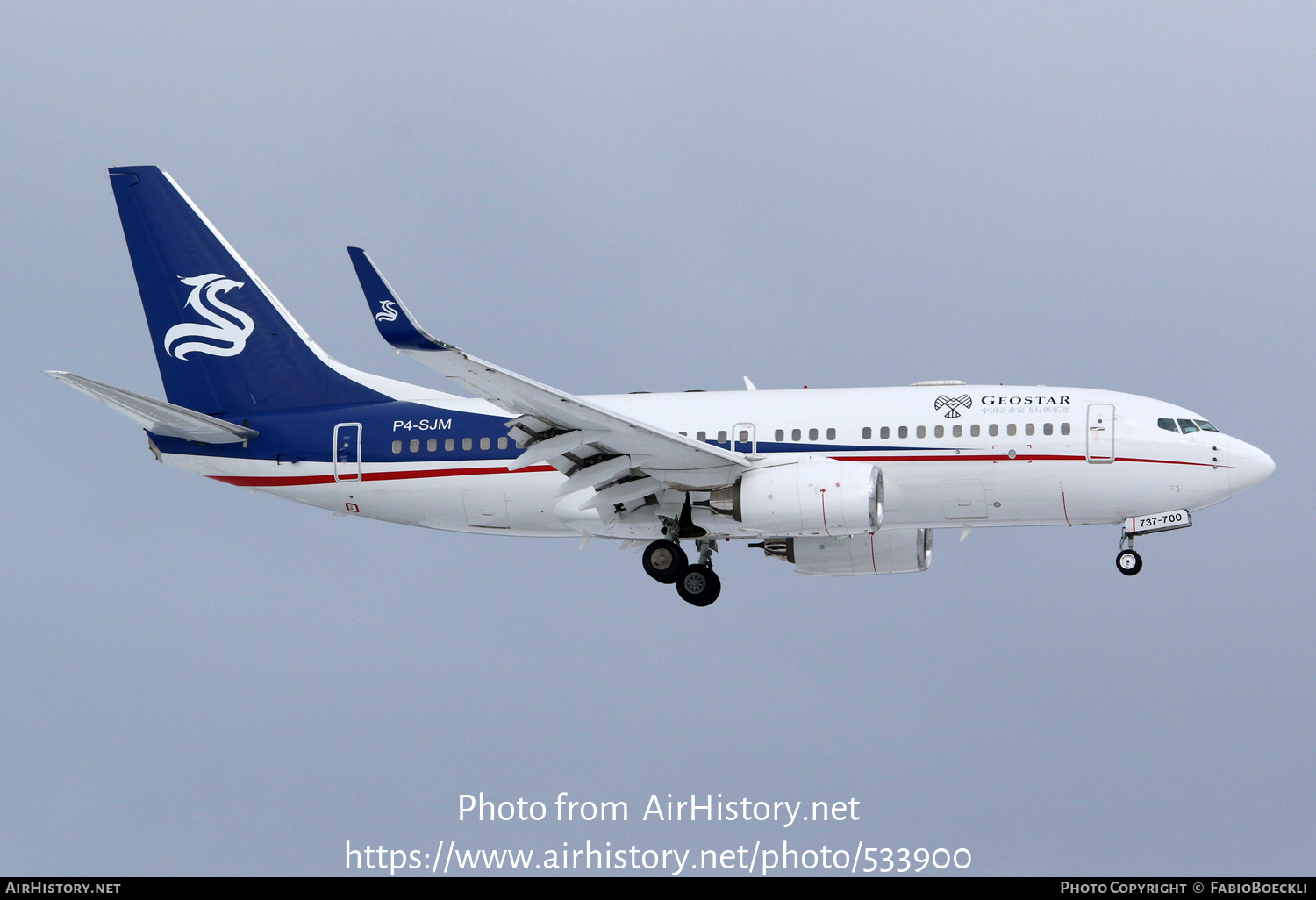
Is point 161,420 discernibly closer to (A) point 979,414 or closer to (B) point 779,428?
(B) point 779,428

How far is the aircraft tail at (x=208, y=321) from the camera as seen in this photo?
39.9 metres

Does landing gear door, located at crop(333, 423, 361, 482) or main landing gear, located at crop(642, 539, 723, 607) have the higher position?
landing gear door, located at crop(333, 423, 361, 482)

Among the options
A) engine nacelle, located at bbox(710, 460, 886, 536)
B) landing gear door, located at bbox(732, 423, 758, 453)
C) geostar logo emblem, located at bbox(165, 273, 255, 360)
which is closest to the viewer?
engine nacelle, located at bbox(710, 460, 886, 536)

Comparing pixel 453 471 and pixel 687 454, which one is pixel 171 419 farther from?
pixel 687 454

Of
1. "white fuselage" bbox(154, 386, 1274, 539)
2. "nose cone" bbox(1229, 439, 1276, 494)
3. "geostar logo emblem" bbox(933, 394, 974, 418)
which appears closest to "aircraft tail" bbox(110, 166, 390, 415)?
"white fuselage" bbox(154, 386, 1274, 539)

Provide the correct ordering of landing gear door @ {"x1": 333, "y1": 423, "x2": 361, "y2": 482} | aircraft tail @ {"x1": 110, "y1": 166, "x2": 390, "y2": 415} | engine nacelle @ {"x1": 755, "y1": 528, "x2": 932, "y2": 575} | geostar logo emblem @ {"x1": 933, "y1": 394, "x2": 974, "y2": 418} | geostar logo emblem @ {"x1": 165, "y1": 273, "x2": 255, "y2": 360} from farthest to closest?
geostar logo emblem @ {"x1": 165, "y1": 273, "x2": 255, "y2": 360} < aircraft tail @ {"x1": 110, "y1": 166, "x2": 390, "y2": 415} < engine nacelle @ {"x1": 755, "y1": 528, "x2": 932, "y2": 575} < landing gear door @ {"x1": 333, "y1": 423, "x2": 361, "y2": 482} < geostar logo emblem @ {"x1": 933, "y1": 394, "x2": 974, "y2": 418}

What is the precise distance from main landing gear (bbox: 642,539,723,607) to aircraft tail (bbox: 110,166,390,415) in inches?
343

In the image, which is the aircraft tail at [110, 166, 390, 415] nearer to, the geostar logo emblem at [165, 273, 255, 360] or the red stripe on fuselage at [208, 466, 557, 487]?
the geostar logo emblem at [165, 273, 255, 360]

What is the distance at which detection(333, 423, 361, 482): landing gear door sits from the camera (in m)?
38.1

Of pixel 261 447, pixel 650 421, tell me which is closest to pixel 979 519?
pixel 650 421

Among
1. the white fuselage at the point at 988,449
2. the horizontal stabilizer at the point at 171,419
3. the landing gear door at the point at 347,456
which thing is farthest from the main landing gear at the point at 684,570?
the horizontal stabilizer at the point at 171,419

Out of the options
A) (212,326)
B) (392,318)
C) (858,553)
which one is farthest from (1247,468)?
(212,326)

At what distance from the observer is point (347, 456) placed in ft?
125

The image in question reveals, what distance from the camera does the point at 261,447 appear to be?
126ft
